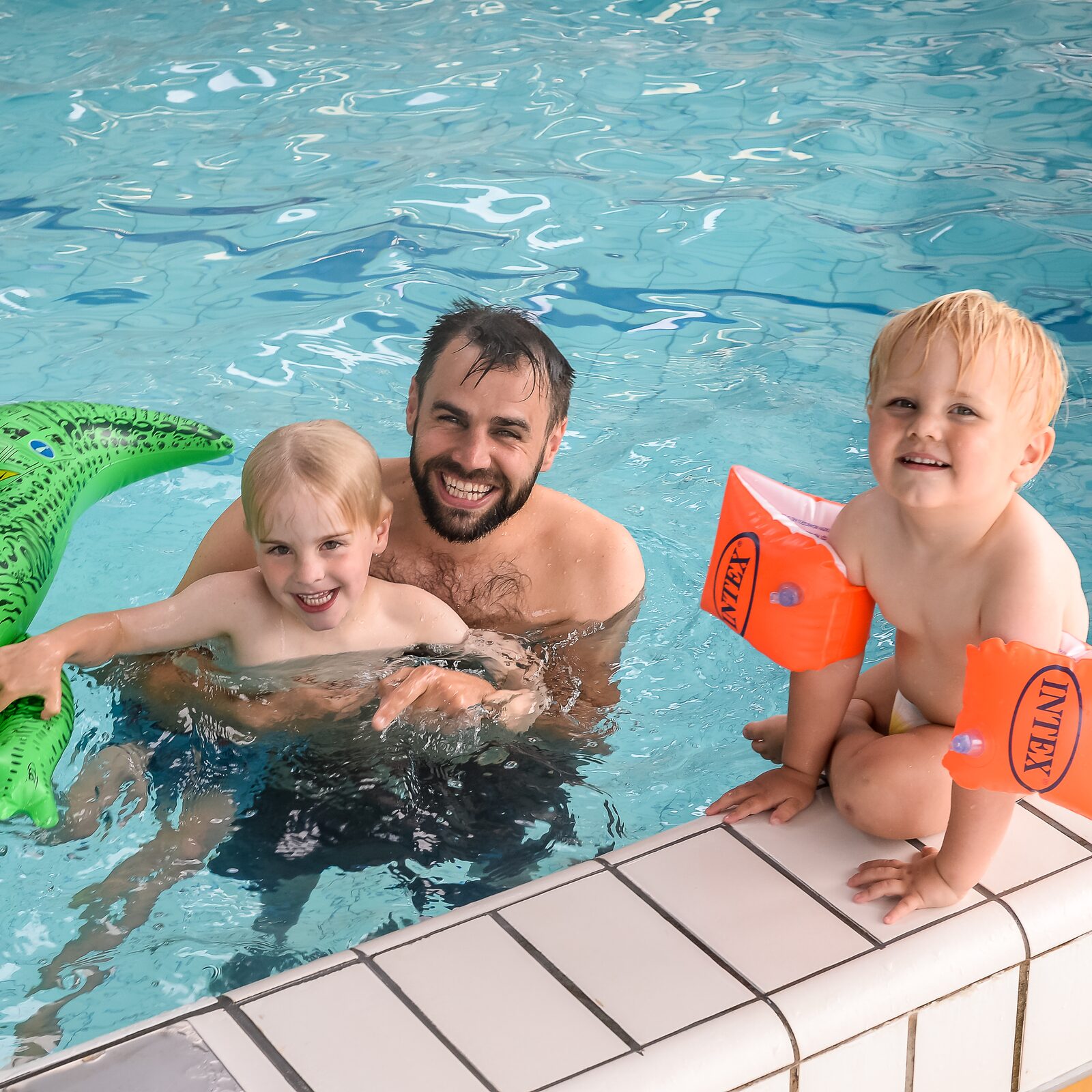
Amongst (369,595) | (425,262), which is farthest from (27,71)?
(369,595)

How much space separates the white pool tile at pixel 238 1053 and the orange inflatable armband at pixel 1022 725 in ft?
3.49

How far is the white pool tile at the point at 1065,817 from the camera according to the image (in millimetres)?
2266

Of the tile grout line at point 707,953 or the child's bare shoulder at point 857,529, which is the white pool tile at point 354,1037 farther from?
the child's bare shoulder at point 857,529

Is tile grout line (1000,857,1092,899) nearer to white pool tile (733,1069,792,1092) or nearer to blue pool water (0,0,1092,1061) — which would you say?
white pool tile (733,1069,792,1092)

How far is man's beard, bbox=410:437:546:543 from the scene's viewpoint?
310cm

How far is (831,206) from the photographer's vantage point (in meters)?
7.16

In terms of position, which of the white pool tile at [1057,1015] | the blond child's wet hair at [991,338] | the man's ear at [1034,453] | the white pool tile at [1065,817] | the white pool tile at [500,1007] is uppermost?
the blond child's wet hair at [991,338]

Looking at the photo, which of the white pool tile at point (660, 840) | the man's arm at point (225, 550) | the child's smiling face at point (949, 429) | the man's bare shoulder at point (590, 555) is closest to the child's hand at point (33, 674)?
the man's arm at point (225, 550)

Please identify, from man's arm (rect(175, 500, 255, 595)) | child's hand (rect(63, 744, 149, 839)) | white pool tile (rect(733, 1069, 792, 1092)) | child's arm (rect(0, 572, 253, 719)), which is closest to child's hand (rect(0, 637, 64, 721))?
child's arm (rect(0, 572, 253, 719))

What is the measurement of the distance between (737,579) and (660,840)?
49 cm

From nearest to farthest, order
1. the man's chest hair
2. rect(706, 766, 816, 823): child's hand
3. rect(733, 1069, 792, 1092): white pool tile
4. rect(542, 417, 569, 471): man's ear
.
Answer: rect(733, 1069, 792, 1092): white pool tile, rect(706, 766, 816, 823): child's hand, rect(542, 417, 569, 471): man's ear, the man's chest hair

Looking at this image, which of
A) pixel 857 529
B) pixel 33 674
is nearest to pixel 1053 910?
pixel 857 529

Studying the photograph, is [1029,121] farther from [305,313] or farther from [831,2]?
[305,313]

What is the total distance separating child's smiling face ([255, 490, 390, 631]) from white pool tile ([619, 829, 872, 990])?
0.96 meters
